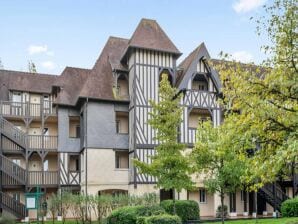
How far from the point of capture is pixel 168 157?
20359 millimetres

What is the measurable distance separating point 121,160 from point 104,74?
22.2 ft

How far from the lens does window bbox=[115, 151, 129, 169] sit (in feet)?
103

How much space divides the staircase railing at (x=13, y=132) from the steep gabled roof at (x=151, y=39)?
10.5m

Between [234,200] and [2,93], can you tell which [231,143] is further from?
[2,93]

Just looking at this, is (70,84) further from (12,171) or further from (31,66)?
(31,66)

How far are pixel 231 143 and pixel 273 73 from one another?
204cm

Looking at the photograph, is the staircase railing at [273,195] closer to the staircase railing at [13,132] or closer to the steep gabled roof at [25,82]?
the staircase railing at [13,132]

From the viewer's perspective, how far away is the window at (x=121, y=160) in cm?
3127

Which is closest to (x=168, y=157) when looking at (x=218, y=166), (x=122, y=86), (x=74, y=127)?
(x=218, y=166)

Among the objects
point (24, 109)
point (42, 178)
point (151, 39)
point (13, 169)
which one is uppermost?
point (151, 39)

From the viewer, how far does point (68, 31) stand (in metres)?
22.1

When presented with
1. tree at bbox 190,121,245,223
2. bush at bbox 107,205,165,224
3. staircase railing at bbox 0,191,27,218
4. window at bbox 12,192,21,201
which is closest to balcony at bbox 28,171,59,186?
staircase railing at bbox 0,191,27,218

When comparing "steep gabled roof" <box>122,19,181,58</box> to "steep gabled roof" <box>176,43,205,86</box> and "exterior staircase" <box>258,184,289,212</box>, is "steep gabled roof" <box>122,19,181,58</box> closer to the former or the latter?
"steep gabled roof" <box>176,43,205,86</box>

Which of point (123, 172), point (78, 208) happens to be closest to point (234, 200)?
point (123, 172)
